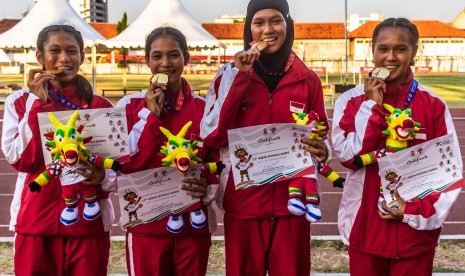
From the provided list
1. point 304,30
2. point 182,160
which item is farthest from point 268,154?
point 304,30

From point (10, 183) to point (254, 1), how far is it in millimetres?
6981

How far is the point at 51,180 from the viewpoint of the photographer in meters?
3.03

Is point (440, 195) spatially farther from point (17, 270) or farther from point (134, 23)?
point (134, 23)

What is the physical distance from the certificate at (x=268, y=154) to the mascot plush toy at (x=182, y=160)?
130mm

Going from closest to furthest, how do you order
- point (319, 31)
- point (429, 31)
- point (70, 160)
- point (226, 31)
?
1. point (70, 160)
2. point (429, 31)
3. point (226, 31)
4. point (319, 31)

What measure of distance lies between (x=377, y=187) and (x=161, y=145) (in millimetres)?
1076

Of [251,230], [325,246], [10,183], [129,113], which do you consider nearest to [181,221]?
[251,230]

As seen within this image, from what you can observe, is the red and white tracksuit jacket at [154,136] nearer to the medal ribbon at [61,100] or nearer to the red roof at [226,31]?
the medal ribbon at [61,100]

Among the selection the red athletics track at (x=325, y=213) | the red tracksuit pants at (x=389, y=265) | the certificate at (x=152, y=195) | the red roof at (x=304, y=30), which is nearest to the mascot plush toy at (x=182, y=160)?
the certificate at (x=152, y=195)

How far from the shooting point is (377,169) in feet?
9.83

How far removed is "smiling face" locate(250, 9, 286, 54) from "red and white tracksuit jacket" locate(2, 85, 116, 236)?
3.10 feet

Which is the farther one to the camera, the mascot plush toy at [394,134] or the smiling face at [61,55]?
the smiling face at [61,55]

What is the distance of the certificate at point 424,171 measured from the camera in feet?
9.41

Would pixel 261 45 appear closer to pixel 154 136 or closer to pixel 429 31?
pixel 154 136
